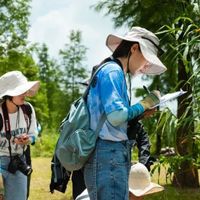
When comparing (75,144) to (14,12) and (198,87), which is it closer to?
(198,87)

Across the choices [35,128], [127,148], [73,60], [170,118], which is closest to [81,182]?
[35,128]

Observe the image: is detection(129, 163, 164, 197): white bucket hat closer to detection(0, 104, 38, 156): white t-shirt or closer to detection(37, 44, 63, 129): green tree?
detection(0, 104, 38, 156): white t-shirt

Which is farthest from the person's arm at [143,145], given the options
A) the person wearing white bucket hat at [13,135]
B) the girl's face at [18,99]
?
the girl's face at [18,99]

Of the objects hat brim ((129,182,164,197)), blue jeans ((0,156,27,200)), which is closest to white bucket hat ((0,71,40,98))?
blue jeans ((0,156,27,200))

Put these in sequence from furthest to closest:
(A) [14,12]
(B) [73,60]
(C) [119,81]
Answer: (B) [73,60] → (A) [14,12] → (C) [119,81]

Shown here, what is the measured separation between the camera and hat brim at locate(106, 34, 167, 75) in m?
2.88

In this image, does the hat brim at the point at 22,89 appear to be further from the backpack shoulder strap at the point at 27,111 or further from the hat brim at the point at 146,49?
the hat brim at the point at 146,49

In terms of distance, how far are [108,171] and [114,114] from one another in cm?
30

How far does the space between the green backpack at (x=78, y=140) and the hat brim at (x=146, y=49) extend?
24 centimetres

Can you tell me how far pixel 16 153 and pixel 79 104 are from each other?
1.76 metres

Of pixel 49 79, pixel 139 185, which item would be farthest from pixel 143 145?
pixel 49 79

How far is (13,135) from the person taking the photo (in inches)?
176

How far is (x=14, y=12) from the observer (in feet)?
78.7

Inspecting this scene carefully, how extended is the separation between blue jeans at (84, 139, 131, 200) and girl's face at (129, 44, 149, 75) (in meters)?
0.40
